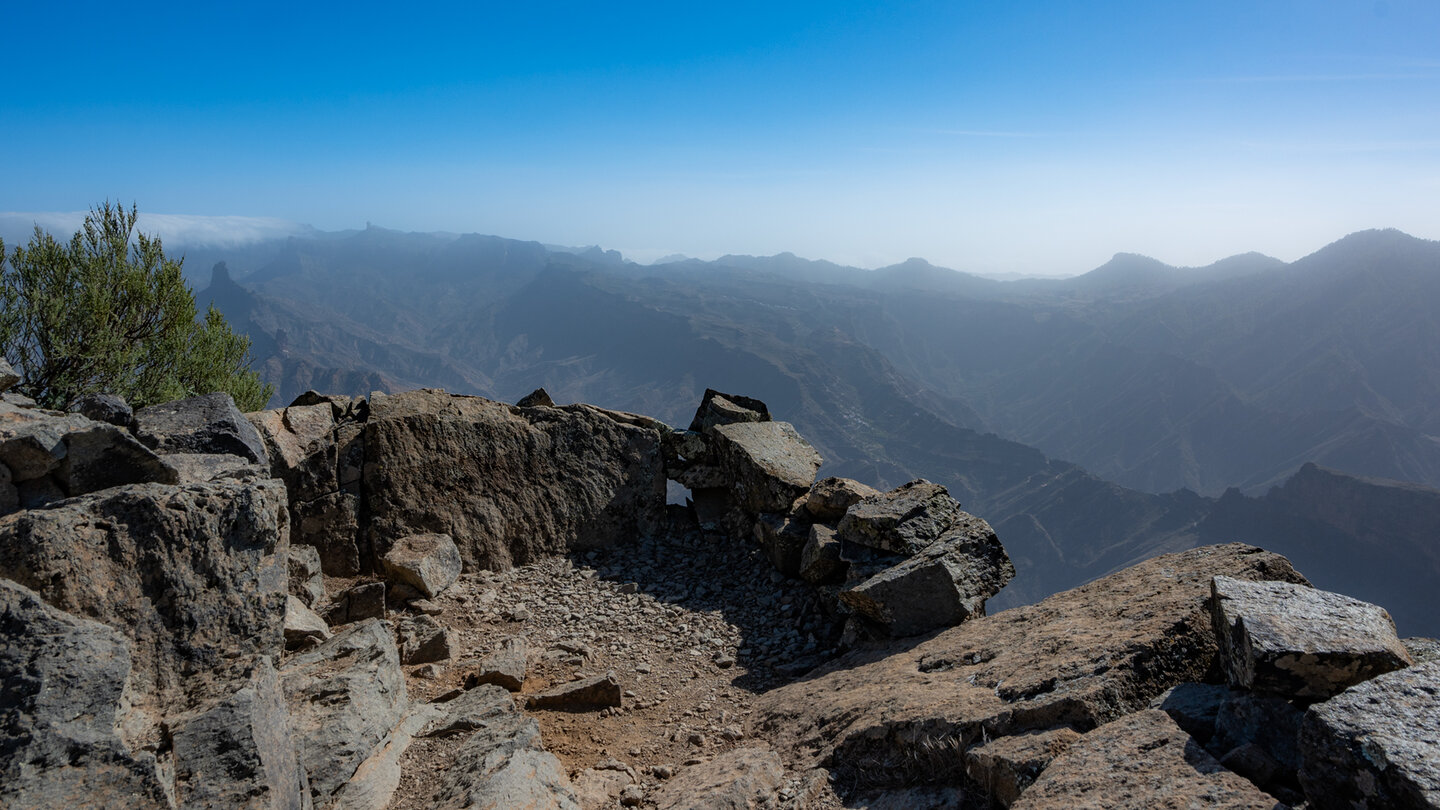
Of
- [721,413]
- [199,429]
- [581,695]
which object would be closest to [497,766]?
[581,695]

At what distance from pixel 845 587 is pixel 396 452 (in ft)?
26.2

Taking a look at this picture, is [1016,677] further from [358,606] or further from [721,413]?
[721,413]

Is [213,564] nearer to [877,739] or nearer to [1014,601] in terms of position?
[877,739]

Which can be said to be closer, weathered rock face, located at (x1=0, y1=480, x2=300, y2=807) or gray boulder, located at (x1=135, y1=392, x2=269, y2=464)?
weathered rock face, located at (x1=0, y1=480, x2=300, y2=807)

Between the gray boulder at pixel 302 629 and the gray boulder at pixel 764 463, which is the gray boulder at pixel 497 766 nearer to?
the gray boulder at pixel 302 629

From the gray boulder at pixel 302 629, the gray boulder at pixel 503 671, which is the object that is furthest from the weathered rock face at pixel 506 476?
the gray boulder at pixel 503 671

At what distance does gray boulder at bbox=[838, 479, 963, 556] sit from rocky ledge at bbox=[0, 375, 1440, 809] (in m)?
0.06

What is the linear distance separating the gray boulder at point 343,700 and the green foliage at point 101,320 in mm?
10302

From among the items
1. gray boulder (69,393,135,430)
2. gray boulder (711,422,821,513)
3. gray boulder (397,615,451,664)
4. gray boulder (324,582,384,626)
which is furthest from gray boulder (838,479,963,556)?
gray boulder (69,393,135,430)

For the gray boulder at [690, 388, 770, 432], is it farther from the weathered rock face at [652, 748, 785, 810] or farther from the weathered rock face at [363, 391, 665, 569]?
the weathered rock face at [652, 748, 785, 810]

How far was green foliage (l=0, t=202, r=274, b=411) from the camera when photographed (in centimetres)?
1345

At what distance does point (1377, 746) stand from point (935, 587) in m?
5.58

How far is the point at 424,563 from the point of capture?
427 inches

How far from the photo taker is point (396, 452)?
1212 centimetres
